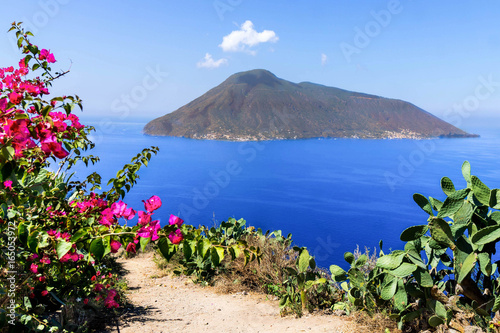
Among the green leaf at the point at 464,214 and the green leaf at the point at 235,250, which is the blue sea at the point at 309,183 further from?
the green leaf at the point at 235,250

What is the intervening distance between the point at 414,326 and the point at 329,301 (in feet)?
4.01

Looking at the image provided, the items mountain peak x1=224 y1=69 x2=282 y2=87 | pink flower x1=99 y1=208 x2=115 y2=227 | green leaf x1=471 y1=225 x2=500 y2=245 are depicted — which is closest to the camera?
pink flower x1=99 y1=208 x2=115 y2=227

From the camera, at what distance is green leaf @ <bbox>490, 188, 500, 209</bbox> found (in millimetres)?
2943

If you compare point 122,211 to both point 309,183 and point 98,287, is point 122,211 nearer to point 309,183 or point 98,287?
point 98,287

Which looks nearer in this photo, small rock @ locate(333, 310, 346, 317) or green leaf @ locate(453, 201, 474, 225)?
green leaf @ locate(453, 201, 474, 225)

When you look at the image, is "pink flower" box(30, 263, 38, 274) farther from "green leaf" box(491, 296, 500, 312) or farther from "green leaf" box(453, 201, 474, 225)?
"green leaf" box(491, 296, 500, 312)

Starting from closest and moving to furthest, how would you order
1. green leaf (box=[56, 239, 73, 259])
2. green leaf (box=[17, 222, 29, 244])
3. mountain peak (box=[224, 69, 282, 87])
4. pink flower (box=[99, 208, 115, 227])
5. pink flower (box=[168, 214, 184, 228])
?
1. green leaf (box=[56, 239, 73, 259])
2. green leaf (box=[17, 222, 29, 244])
3. pink flower (box=[168, 214, 184, 228])
4. pink flower (box=[99, 208, 115, 227])
5. mountain peak (box=[224, 69, 282, 87])

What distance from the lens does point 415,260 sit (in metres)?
3.08

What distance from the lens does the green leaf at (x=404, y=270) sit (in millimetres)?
2963

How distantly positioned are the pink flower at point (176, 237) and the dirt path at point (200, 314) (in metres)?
2.77

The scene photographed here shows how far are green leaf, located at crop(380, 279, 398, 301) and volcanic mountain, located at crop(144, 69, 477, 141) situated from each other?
374 feet

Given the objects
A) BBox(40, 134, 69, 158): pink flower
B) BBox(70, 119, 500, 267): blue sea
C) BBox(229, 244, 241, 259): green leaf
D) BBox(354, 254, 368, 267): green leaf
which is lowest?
BBox(70, 119, 500, 267): blue sea

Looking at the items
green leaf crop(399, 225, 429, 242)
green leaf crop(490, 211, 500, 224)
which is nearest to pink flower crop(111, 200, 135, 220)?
green leaf crop(399, 225, 429, 242)

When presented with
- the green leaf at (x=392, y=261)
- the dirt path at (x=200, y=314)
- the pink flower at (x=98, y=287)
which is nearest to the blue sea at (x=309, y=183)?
the dirt path at (x=200, y=314)
